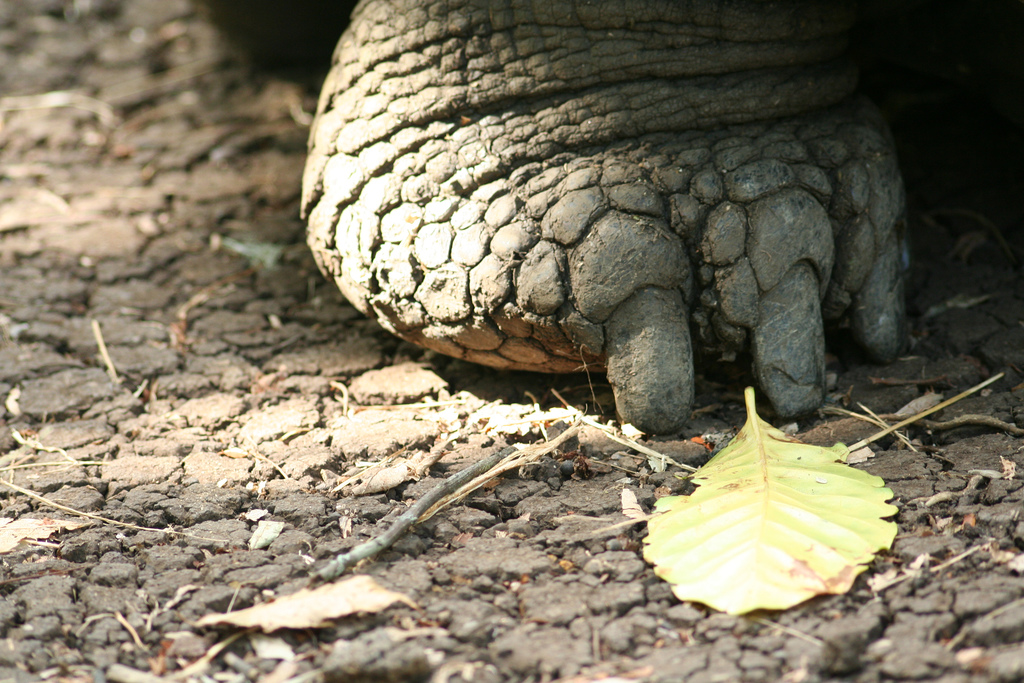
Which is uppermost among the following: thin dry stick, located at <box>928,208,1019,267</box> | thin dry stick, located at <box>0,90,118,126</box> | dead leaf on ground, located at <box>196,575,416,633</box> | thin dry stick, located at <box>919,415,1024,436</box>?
thin dry stick, located at <box>0,90,118,126</box>

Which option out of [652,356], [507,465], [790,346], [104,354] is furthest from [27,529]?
[790,346]

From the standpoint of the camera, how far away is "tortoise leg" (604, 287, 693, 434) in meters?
1.69

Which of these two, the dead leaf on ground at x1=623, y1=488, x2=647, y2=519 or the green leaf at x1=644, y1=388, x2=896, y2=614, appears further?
the dead leaf on ground at x1=623, y1=488, x2=647, y2=519

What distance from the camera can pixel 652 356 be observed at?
168cm

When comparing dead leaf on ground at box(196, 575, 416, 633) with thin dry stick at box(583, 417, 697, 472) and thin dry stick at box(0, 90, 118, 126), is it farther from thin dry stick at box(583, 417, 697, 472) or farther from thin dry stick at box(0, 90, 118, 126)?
thin dry stick at box(0, 90, 118, 126)

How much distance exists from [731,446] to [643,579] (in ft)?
1.43

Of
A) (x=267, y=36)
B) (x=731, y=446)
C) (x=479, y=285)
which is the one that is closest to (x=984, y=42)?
(x=731, y=446)

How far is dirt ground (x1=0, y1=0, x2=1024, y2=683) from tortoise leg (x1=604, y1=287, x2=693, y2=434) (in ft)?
0.29

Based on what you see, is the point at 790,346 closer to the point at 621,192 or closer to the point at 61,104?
the point at 621,192

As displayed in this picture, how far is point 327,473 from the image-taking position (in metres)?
1.69

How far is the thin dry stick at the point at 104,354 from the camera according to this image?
2.09 m

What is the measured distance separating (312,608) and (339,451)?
554mm

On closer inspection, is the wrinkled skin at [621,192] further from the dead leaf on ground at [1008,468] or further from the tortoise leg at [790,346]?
the dead leaf on ground at [1008,468]

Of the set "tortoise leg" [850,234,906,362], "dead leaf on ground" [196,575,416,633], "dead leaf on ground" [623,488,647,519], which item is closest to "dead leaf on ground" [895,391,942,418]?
"tortoise leg" [850,234,906,362]
